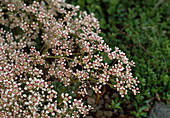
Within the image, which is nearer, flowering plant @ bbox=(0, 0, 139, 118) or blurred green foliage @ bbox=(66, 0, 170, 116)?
flowering plant @ bbox=(0, 0, 139, 118)

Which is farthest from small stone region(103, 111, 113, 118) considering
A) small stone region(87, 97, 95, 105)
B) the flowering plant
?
the flowering plant

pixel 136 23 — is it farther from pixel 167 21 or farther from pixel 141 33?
pixel 167 21

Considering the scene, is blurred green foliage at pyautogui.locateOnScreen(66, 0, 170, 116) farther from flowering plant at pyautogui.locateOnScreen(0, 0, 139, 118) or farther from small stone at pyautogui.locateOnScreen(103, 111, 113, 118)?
flowering plant at pyautogui.locateOnScreen(0, 0, 139, 118)

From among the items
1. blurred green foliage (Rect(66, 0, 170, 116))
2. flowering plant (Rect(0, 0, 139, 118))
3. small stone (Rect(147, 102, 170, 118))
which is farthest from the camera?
blurred green foliage (Rect(66, 0, 170, 116))

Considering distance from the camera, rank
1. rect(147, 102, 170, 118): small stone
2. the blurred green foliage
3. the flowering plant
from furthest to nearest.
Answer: the blurred green foliage
rect(147, 102, 170, 118): small stone
the flowering plant

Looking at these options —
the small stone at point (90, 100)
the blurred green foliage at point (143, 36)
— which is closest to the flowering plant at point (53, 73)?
the small stone at point (90, 100)

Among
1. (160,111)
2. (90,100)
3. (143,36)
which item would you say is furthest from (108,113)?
(143,36)

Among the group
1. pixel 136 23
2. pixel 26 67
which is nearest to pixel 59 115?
pixel 26 67

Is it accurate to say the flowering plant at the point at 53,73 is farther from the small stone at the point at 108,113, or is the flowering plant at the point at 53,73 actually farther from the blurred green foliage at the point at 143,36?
the blurred green foliage at the point at 143,36
